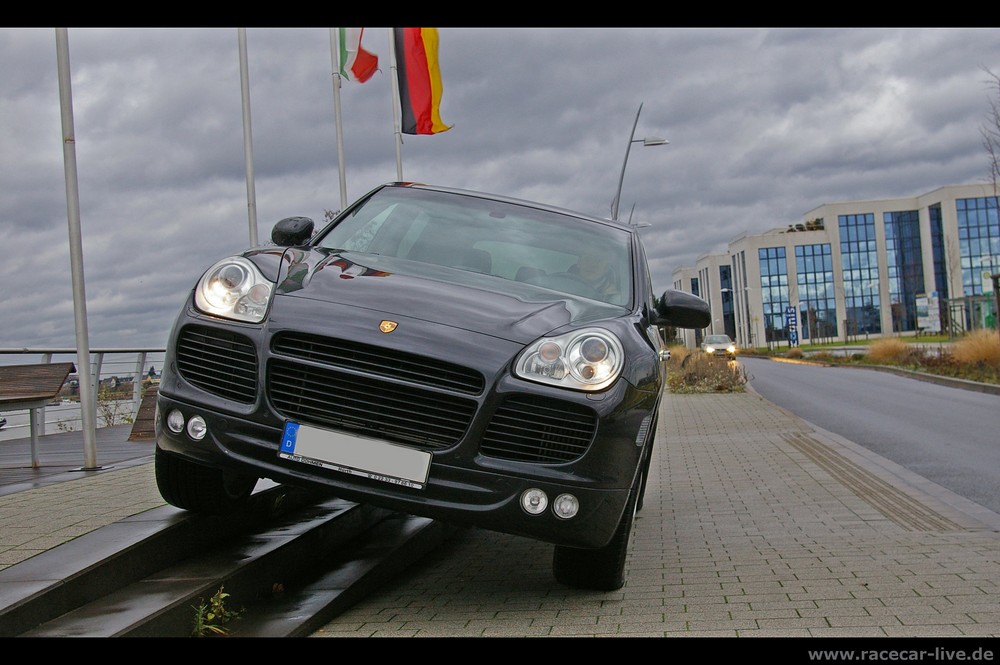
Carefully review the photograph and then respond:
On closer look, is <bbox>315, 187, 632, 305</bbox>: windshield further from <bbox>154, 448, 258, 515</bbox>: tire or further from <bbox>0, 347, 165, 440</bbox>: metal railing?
<bbox>0, 347, 165, 440</bbox>: metal railing

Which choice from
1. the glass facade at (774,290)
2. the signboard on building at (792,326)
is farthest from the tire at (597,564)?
the glass facade at (774,290)

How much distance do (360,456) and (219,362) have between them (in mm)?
734

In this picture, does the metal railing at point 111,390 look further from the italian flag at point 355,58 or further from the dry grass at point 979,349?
the dry grass at point 979,349

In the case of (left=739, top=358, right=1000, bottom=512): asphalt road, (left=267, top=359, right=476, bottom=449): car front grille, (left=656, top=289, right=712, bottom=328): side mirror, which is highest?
(left=656, top=289, right=712, bottom=328): side mirror

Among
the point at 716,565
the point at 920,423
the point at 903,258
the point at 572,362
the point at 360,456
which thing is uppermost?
the point at 903,258

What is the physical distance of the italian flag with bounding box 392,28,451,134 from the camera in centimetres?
1927

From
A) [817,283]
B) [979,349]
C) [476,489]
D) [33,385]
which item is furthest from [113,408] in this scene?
[817,283]

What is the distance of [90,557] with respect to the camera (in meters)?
3.66

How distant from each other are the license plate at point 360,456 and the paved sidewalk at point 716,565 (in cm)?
67

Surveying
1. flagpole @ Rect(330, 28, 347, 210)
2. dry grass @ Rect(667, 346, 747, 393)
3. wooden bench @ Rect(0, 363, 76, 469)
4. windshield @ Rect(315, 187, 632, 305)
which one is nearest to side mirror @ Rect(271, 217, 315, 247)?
windshield @ Rect(315, 187, 632, 305)

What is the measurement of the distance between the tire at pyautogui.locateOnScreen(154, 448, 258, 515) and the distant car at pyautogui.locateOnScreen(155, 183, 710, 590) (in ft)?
0.06

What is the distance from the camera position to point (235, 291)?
159 inches

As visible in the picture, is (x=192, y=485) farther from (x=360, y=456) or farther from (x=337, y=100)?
(x=337, y=100)
